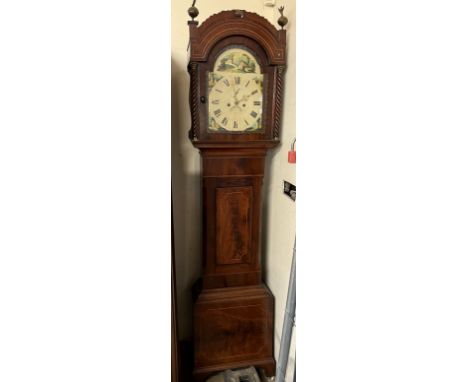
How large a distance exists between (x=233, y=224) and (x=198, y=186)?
0.37 metres

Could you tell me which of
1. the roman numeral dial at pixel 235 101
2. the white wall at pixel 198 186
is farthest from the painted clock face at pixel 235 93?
the white wall at pixel 198 186

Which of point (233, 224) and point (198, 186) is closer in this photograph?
point (233, 224)

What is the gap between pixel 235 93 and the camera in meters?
1.39

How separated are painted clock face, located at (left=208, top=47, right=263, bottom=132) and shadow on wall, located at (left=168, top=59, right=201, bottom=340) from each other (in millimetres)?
369

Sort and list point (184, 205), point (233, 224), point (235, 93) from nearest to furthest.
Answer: point (235, 93) → point (233, 224) → point (184, 205)

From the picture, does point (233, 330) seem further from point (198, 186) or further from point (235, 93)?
point (235, 93)

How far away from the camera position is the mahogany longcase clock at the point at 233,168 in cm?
134

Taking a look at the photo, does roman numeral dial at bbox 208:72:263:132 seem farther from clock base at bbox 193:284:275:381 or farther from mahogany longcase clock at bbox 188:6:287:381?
clock base at bbox 193:284:275:381

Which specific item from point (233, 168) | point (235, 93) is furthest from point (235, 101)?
point (233, 168)

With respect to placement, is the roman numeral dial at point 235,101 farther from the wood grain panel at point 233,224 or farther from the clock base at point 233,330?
the clock base at point 233,330

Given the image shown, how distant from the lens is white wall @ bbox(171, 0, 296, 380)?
1451 mm

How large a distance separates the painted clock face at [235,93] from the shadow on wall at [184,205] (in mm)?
369

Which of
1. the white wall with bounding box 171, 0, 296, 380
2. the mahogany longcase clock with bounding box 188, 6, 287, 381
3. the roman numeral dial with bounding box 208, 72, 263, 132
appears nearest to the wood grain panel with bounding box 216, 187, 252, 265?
the mahogany longcase clock with bounding box 188, 6, 287, 381
